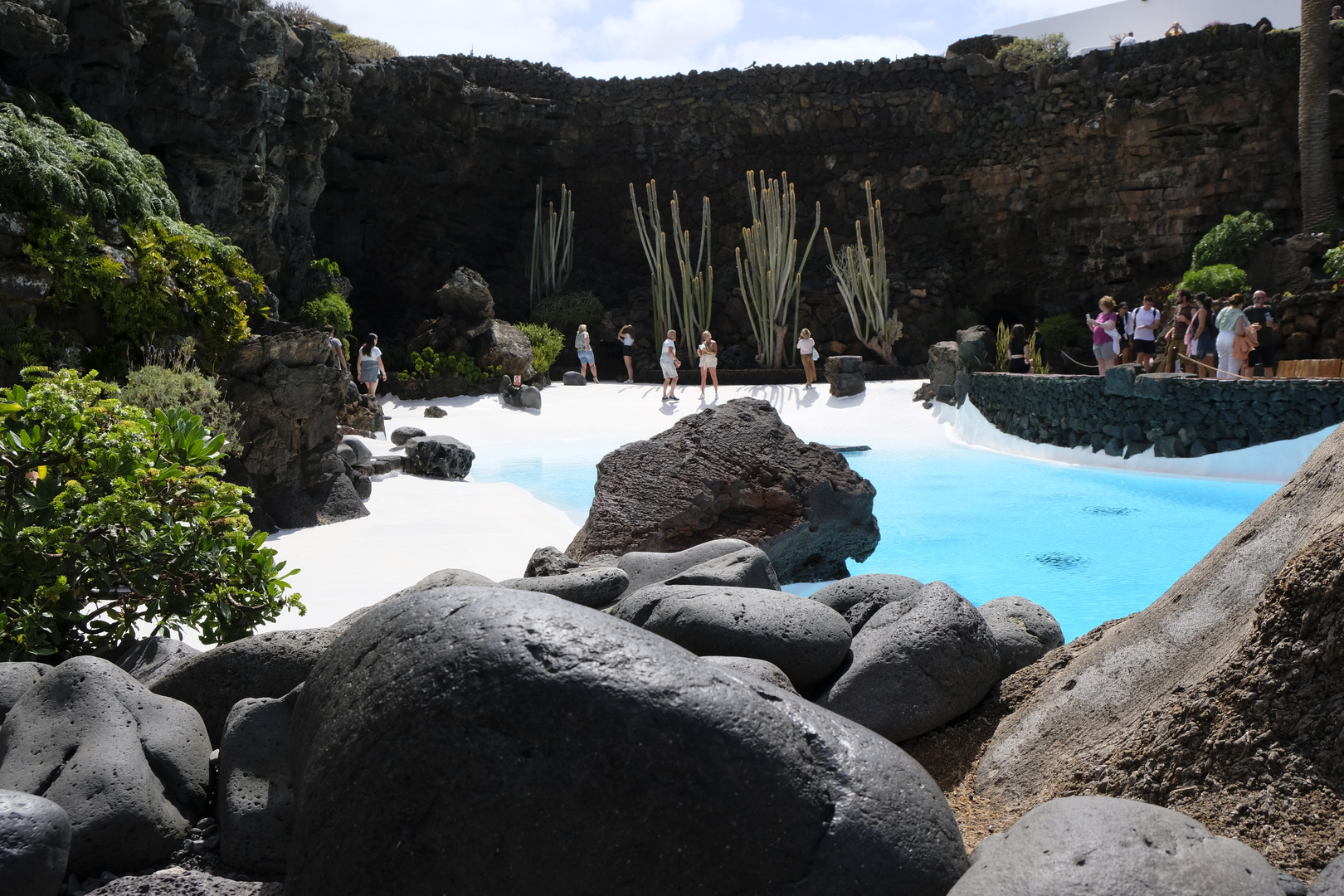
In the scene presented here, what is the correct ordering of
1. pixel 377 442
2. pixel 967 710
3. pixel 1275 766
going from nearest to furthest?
pixel 1275 766 → pixel 967 710 → pixel 377 442

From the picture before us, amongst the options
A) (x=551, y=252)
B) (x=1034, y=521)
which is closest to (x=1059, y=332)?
(x=1034, y=521)

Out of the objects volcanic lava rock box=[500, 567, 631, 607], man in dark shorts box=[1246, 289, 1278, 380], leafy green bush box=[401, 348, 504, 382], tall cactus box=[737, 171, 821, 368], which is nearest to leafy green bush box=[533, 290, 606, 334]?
tall cactus box=[737, 171, 821, 368]

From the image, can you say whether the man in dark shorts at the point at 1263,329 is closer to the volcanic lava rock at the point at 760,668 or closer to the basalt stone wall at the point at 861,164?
the basalt stone wall at the point at 861,164

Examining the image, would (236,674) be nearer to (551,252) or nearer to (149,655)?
(149,655)

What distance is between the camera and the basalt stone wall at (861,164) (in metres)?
21.2

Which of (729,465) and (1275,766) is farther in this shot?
(729,465)

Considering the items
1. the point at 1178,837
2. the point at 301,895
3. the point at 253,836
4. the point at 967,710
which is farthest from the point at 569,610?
the point at 967,710

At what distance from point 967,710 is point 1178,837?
157 cm

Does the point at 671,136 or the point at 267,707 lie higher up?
the point at 671,136

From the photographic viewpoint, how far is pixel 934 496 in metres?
11.7

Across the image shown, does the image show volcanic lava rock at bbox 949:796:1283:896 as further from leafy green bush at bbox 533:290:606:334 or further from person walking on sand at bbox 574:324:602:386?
leafy green bush at bbox 533:290:606:334

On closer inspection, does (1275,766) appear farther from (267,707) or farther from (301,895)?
(267,707)

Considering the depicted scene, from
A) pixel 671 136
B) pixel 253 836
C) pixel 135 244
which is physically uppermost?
pixel 671 136

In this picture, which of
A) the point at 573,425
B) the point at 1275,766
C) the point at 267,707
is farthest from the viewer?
the point at 573,425
